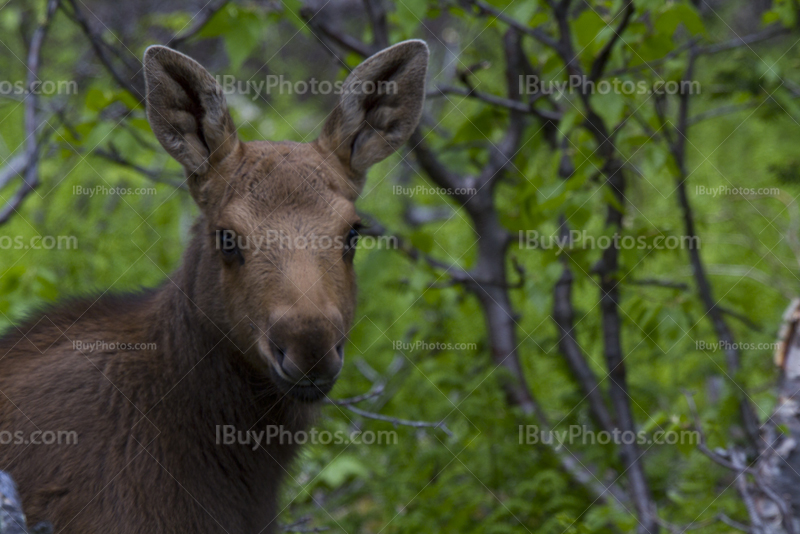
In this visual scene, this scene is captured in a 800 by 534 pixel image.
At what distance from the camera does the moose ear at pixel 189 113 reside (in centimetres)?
480

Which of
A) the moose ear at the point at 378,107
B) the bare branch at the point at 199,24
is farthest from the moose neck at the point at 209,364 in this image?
the bare branch at the point at 199,24

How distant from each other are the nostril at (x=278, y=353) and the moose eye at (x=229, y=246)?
2.40ft

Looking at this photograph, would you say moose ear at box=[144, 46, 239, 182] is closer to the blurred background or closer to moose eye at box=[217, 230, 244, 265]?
moose eye at box=[217, 230, 244, 265]

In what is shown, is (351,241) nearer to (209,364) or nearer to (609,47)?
(209,364)

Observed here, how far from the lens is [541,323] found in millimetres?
9719

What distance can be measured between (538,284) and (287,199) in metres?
3.03

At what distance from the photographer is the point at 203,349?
4.73m

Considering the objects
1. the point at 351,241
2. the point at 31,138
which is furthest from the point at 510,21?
the point at 31,138

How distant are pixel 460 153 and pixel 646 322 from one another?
109 inches

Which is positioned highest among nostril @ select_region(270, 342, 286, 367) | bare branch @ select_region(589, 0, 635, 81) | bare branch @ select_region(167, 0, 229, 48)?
bare branch @ select_region(589, 0, 635, 81)

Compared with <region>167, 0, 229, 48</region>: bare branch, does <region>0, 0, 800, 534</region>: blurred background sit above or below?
below

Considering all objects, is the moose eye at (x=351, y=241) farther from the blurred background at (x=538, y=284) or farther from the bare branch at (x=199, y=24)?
the bare branch at (x=199, y=24)

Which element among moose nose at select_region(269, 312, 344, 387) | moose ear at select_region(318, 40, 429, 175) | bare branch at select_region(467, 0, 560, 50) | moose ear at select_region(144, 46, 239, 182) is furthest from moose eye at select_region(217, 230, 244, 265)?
bare branch at select_region(467, 0, 560, 50)

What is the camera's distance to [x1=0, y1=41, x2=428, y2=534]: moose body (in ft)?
13.8
